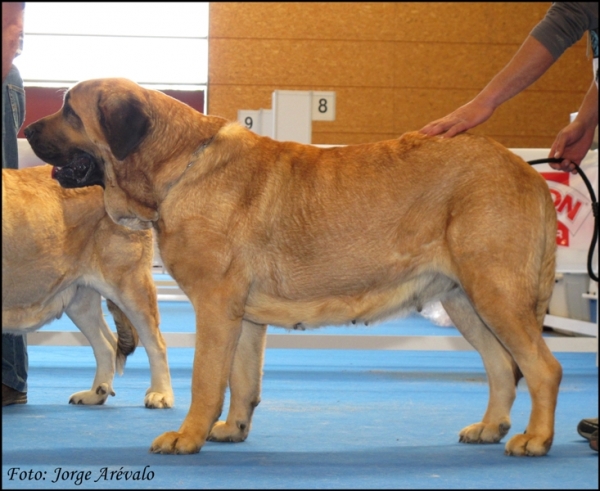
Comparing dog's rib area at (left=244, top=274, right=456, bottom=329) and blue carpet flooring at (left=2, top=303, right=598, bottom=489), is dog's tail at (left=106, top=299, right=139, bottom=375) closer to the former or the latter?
blue carpet flooring at (left=2, top=303, right=598, bottom=489)

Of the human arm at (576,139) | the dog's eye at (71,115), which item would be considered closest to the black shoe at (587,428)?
the human arm at (576,139)

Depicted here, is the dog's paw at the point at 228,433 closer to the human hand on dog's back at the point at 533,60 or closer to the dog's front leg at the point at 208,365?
the dog's front leg at the point at 208,365

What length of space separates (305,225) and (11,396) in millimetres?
2003

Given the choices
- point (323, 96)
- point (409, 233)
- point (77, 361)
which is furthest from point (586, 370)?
point (77, 361)

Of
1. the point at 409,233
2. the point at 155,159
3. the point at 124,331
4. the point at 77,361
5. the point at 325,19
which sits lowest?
the point at 77,361

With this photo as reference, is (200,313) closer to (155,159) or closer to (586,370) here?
(155,159)

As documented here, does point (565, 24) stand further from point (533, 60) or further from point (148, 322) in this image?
point (148, 322)

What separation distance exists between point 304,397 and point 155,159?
6.14ft

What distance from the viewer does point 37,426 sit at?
3.41 meters

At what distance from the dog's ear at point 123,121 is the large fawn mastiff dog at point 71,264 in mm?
981

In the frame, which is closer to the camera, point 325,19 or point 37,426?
point 37,426

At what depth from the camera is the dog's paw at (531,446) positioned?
280 centimetres

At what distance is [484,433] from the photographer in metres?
3.15

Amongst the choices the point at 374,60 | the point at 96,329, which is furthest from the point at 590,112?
the point at 374,60
